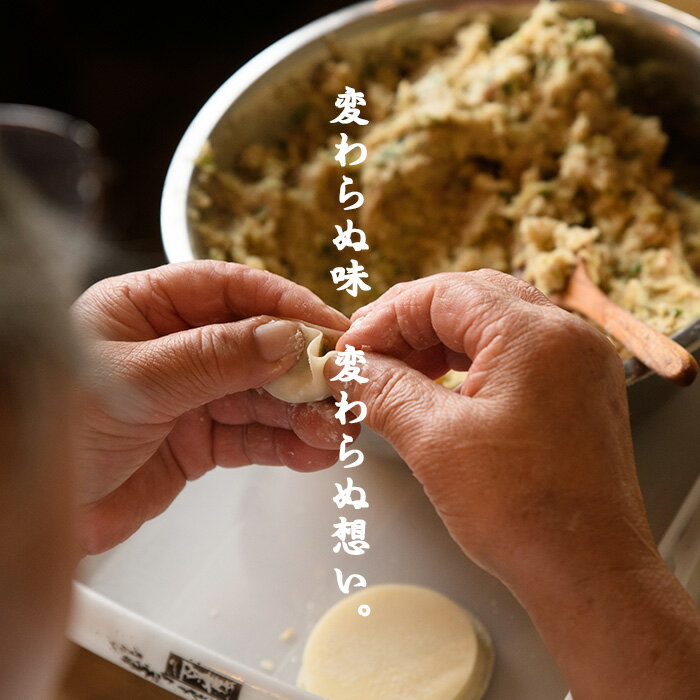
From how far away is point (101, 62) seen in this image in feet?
7.57

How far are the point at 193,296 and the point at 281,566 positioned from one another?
1.23 ft

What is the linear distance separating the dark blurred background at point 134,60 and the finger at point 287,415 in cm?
131

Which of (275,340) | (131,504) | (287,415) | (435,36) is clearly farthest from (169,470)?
(435,36)

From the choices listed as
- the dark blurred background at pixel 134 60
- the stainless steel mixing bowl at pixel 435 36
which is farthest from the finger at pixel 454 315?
the dark blurred background at pixel 134 60

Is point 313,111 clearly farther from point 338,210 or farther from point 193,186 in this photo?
point 193,186

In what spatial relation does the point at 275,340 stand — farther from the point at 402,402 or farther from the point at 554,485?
the point at 554,485

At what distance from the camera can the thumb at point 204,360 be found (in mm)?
808

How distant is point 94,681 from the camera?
0.94 meters

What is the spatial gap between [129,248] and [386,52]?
34.9 inches

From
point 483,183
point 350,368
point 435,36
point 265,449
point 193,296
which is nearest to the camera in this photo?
point 350,368

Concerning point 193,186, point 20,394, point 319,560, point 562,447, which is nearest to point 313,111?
point 193,186

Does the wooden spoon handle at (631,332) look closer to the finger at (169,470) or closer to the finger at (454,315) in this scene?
the finger at (454,315)

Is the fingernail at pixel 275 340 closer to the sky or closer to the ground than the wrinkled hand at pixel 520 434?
closer to the ground

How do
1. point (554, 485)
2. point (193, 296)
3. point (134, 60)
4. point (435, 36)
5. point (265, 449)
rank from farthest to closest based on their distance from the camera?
point (134, 60), point (435, 36), point (265, 449), point (193, 296), point (554, 485)
